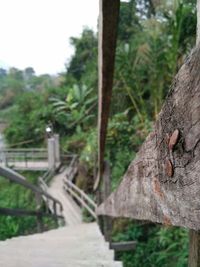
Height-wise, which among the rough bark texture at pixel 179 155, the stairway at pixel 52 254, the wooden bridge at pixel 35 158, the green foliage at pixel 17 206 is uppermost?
the wooden bridge at pixel 35 158

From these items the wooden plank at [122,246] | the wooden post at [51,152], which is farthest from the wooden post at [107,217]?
the wooden post at [51,152]

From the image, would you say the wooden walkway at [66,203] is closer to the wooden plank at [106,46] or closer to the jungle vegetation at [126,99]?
the jungle vegetation at [126,99]

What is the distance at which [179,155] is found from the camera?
510mm

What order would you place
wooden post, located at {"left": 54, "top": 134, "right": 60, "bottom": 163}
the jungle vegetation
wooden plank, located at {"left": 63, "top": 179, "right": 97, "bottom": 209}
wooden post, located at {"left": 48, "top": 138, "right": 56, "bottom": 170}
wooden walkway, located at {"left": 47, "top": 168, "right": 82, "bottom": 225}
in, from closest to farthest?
the jungle vegetation, wooden plank, located at {"left": 63, "top": 179, "right": 97, "bottom": 209}, wooden walkway, located at {"left": 47, "top": 168, "right": 82, "bottom": 225}, wooden post, located at {"left": 48, "top": 138, "right": 56, "bottom": 170}, wooden post, located at {"left": 54, "top": 134, "right": 60, "bottom": 163}

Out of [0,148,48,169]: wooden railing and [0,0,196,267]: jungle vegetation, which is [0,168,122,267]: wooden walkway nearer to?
[0,0,196,267]: jungle vegetation

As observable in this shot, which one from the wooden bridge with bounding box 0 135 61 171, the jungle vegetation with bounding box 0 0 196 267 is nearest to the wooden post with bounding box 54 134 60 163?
the wooden bridge with bounding box 0 135 61 171

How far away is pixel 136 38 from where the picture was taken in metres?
11.7

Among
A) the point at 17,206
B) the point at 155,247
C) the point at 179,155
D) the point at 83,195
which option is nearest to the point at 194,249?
the point at 179,155

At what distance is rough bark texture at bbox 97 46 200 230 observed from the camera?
45 centimetres

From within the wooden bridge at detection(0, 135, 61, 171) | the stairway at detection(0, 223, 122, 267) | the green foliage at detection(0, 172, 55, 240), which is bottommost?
the green foliage at detection(0, 172, 55, 240)

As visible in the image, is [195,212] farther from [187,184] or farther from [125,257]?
[125,257]

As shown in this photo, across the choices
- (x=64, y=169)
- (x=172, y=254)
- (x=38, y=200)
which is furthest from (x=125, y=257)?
(x=64, y=169)

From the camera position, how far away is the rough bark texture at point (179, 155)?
0.45 metres

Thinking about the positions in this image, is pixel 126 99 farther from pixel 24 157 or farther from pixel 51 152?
pixel 24 157
